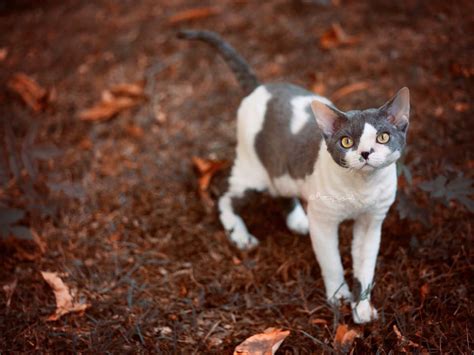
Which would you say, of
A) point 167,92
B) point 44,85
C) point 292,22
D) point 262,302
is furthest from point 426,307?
point 44,85

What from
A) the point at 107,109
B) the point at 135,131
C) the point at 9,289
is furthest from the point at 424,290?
the point at 107,109

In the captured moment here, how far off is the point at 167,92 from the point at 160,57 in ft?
1.37

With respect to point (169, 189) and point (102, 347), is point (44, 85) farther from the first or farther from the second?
point (102, 347)

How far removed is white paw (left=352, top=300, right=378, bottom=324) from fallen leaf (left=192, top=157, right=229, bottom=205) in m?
1.03

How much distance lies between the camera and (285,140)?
226 centimetres

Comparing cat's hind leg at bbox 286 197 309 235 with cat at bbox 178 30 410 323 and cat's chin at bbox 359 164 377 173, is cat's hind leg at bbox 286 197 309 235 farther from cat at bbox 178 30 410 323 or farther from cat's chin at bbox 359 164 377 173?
cat's chin at bbox 359 164 377 173

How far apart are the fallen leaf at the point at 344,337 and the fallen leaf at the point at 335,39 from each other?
218cm

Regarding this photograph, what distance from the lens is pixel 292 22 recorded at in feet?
12.9

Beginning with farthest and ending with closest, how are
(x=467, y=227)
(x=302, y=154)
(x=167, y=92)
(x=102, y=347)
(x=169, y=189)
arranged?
(x=167, y=92)
(x=169, y=189)
(x=467, y=227)
(x=302, y=154)
(x=102, y=347)

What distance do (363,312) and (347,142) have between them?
71 cm

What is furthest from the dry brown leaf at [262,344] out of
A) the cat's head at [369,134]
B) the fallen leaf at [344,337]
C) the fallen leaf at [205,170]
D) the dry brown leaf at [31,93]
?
the dry brown leaf at [31,93]

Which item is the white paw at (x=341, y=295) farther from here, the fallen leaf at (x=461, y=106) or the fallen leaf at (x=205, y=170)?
the fallen leaf at (x=461, y=106)

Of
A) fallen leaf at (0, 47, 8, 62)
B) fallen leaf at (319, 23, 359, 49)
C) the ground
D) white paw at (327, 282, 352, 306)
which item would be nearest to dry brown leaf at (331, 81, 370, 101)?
the ground

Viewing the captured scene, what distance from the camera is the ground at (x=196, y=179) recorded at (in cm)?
211
